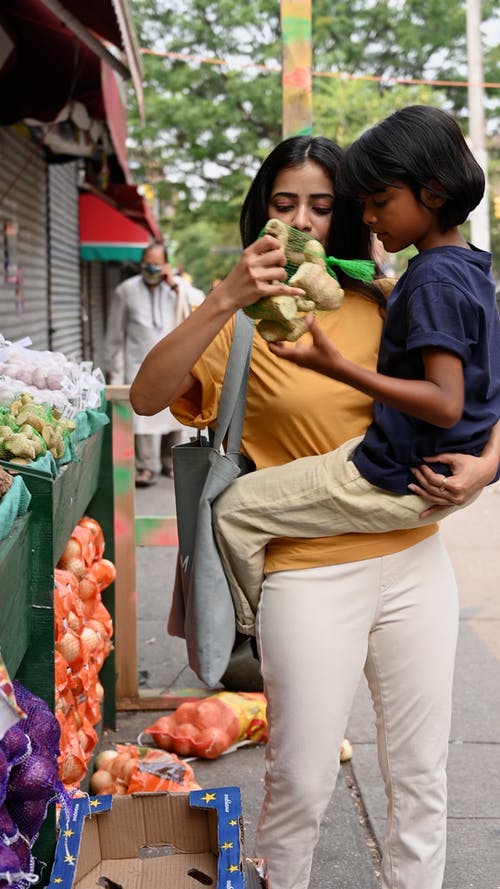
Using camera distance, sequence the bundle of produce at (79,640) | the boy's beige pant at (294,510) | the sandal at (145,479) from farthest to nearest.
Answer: the sandal at (145,479), the bundle of produce at (79,640), the boy's beige pant at (294,510)

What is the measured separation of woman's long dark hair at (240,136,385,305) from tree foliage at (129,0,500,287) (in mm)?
19213

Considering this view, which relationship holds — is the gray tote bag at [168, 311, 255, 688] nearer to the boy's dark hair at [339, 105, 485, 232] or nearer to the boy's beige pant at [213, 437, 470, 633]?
the boy's beige pant at [213, 437, 470, 633]

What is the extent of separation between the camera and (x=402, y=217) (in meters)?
2.15

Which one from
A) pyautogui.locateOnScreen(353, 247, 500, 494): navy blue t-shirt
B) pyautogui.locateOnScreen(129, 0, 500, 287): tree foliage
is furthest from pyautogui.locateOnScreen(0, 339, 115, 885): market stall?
pyautogui.locateOnScreen(129, 0, 500, 287): tree foliage

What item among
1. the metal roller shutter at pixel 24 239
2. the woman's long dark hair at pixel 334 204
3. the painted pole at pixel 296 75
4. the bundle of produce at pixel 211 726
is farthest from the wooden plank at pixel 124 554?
the metal roller shutter at pixel 24 239

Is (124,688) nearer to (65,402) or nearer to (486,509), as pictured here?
(65,402)

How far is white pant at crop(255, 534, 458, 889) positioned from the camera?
2.25m

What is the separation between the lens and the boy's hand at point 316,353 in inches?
77.7

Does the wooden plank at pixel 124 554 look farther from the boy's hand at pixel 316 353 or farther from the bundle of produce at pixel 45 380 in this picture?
the boy's hand at pixel 316 353

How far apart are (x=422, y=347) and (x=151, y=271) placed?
788cm

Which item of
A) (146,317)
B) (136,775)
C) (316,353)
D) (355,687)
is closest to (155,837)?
(355,687)

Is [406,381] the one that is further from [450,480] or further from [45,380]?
[45,380]

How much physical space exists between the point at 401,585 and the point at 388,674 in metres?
0.21

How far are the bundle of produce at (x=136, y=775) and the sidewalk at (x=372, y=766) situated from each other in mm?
269
